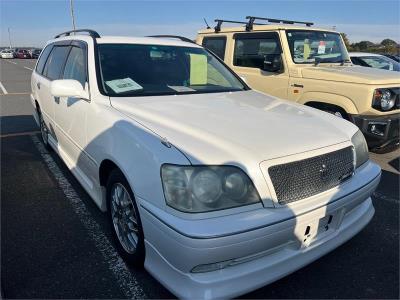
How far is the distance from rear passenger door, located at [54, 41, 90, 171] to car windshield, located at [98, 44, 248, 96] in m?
0.26

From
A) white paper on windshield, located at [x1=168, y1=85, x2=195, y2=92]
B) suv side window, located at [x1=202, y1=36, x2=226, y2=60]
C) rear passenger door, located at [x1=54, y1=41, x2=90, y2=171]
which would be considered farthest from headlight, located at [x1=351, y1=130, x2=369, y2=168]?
suv side window, located at [x1=202, y1=36, x2=226, y2=60]

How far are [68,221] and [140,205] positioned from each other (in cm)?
148

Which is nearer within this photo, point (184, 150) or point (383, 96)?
point (184, 150)

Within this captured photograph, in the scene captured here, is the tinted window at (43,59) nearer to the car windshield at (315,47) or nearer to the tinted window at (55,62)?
the tinted window at (55,62)

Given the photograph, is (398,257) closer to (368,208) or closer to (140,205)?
(368,208)

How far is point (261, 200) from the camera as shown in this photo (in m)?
2.09

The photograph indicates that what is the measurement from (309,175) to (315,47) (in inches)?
171

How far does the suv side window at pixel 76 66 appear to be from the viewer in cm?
347

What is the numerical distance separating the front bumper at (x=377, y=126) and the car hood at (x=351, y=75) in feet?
1.61

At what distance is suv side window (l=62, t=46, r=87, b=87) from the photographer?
11.4 feet

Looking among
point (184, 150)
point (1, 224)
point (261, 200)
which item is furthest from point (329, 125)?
point (1, 224)

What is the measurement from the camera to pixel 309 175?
7.48 feet

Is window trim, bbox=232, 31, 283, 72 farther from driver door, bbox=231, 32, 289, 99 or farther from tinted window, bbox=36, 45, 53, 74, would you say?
tinted window, bbox=36, 45, 53, 74

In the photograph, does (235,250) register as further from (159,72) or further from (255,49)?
(255,49)
